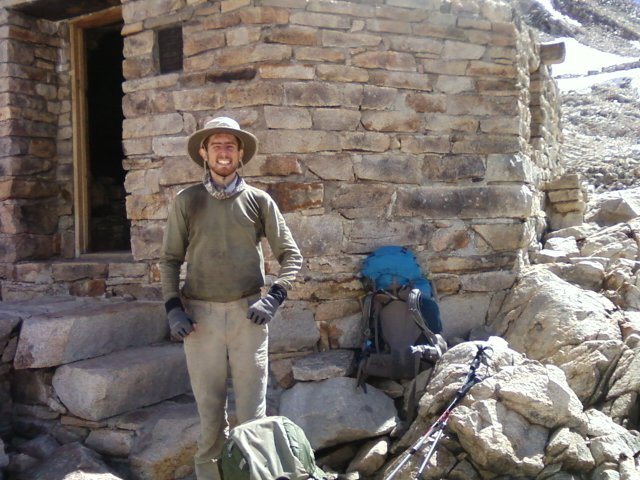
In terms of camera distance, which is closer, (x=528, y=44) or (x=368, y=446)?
(x=368, y=446)

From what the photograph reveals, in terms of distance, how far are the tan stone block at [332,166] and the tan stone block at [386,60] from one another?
0.64 metres

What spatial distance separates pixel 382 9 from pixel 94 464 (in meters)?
3.38

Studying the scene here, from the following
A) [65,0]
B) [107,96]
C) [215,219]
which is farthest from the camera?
[107,96]

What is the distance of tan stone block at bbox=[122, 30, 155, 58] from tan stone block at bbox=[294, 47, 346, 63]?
1.12m

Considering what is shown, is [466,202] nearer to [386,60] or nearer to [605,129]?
[386,60]

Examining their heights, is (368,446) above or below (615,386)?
below

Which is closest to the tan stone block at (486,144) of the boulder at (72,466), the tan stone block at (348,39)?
the tan stone block at (348,39)

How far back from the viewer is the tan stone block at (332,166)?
4.66 meters

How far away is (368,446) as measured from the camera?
403 cm

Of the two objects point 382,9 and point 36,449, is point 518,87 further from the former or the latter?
point 36,449

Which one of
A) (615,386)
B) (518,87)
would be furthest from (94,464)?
(518,87)

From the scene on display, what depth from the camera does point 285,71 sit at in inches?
181

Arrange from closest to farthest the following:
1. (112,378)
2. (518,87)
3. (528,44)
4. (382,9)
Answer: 1. (112,378)
2. (382,9)
3. (518,87)
4. (528,44)

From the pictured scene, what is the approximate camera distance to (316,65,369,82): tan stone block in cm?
468
